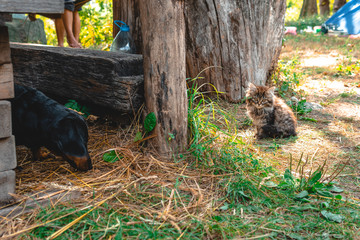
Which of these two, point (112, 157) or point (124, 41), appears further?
point (124, 41)

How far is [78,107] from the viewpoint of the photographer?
Result: 366cm

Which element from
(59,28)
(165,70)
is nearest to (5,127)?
(165,70)

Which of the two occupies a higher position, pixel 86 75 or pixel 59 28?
pixel 59 28

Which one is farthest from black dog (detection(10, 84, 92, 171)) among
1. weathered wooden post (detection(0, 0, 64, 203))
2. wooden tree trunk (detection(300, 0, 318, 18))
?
wooden tree trunk (detection(300, 0, 318, 18))

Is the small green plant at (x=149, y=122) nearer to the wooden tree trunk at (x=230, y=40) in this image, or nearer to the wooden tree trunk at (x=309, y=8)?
the wooden tree trunk at (x=230, y=40)

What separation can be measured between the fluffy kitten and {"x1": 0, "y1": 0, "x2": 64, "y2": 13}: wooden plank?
2.54 m

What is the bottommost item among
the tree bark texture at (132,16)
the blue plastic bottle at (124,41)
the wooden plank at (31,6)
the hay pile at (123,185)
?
the hay pile at (123,185)

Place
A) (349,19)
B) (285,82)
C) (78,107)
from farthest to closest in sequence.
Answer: (349,19) < (285,82) < (78,107)

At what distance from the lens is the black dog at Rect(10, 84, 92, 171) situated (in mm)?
2615

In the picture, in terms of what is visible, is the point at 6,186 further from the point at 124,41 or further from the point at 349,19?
the point at 349,19

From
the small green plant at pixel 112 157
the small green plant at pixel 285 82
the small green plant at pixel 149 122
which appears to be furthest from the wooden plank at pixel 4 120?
the small green plant at pixel 285 82

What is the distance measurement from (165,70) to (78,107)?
1.35 metres

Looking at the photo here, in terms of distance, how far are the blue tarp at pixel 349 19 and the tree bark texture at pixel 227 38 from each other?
29.2ft

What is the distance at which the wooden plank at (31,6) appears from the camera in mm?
1783
